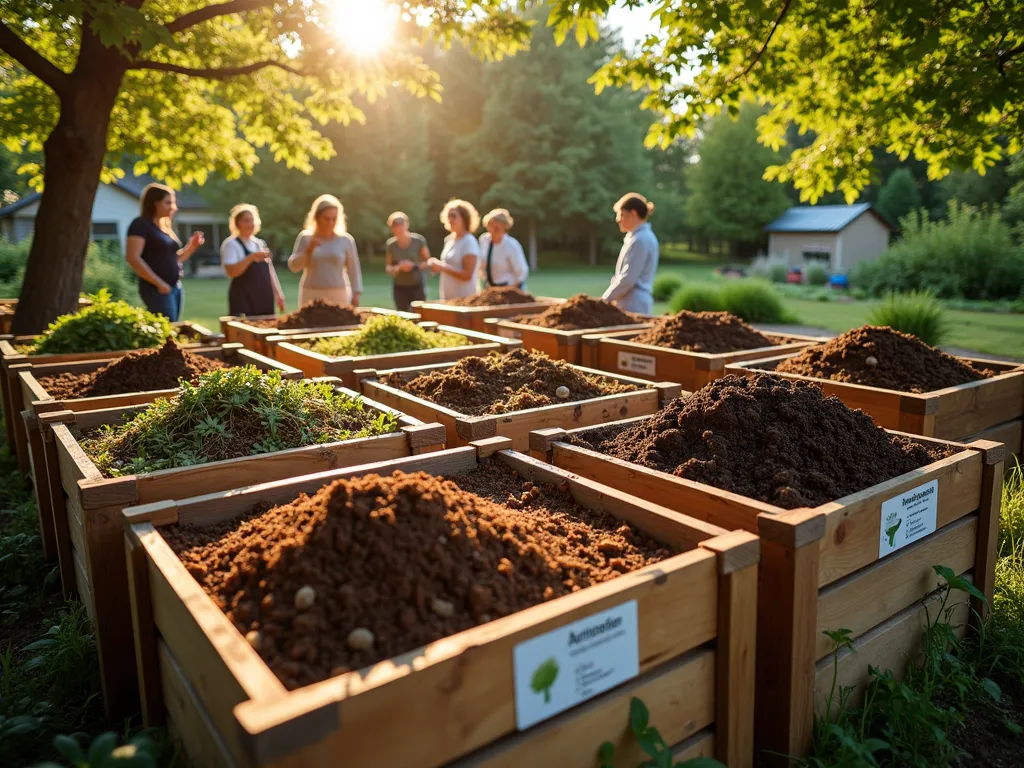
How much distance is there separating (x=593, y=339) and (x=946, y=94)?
330 centimetres

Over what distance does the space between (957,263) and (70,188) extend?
23.7 m

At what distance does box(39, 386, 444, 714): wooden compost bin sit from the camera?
2.64m

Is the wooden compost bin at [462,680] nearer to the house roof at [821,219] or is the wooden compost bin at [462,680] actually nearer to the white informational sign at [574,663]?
the white informational sign at [574,663]

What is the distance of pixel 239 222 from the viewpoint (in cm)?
835

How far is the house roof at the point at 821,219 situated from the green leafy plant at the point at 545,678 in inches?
1760

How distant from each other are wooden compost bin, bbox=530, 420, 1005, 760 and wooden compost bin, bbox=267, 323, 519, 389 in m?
1.98

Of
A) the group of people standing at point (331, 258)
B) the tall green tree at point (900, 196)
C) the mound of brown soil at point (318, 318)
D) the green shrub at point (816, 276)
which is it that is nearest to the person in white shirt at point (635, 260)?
the group of people standing at point (331, 258)

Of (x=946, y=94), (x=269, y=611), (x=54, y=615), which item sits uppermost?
(x=946, y=94)

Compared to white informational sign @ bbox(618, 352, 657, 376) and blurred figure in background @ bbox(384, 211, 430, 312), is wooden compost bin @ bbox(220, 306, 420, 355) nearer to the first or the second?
white informational sign @ bbox(618, 352, 657, 376)

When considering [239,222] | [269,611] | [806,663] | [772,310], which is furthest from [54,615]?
[772,310]

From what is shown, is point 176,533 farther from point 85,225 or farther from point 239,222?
point 239,222

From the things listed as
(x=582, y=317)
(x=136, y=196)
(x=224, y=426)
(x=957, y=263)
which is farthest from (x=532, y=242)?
(x=224, y=426)

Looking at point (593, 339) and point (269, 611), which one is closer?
point (269, 611)

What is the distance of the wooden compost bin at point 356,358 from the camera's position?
4.83m
